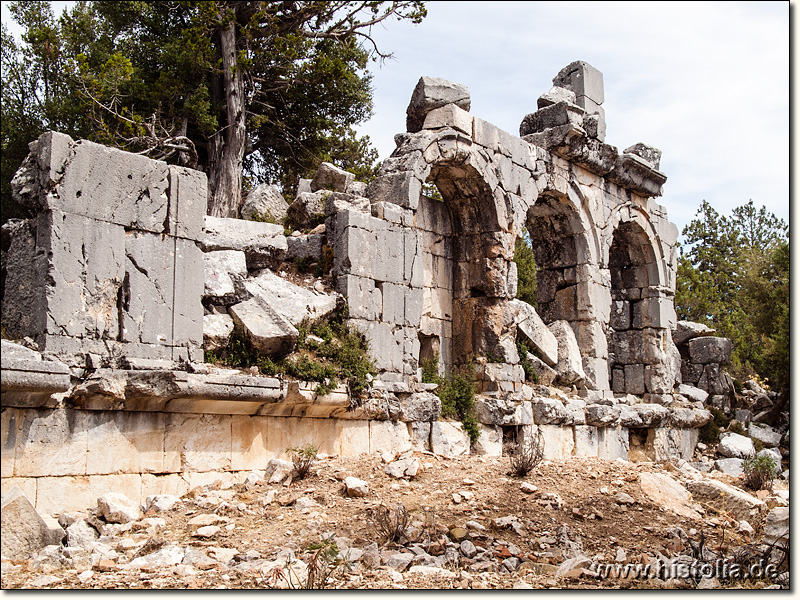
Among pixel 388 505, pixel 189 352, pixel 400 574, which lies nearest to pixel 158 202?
pixel 189 352

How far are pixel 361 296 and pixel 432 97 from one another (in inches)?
125

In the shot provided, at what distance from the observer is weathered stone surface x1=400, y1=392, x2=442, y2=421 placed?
30.3ft

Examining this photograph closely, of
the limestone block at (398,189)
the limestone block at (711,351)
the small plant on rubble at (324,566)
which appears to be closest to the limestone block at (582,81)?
the limestone block at (398,189)

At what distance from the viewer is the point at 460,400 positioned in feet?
34.0

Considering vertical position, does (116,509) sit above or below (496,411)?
below

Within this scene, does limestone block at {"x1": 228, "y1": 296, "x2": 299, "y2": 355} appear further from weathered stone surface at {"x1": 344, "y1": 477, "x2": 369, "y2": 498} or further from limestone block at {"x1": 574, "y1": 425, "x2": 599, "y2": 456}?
limestone block at {"x1": 574, "y1": 425, "x2": 599, "y2": 456}

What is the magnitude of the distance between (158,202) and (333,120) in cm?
1150

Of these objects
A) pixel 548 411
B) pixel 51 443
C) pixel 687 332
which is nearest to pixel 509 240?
pixel 548 411

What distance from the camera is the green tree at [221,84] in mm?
15344

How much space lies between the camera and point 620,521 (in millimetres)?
7039

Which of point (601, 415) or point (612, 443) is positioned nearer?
point (601, 415)

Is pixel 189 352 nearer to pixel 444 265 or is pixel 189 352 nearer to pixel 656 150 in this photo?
pixel 444 265

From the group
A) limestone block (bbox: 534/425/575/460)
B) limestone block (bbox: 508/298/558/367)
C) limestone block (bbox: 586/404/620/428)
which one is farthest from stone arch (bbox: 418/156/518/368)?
limestone block (bbox: 586/404/620/428)

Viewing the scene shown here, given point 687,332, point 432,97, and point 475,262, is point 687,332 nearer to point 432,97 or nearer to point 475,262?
point 475,262
